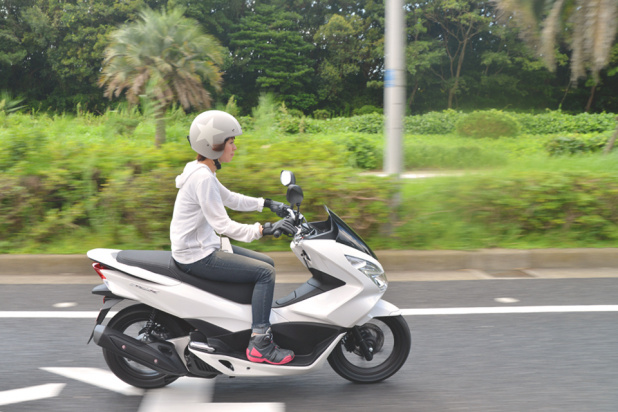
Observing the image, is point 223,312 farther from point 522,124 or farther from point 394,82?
point 522,124

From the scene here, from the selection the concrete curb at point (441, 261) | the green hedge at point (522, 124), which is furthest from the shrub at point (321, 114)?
the concrete curb at point (441, 261)

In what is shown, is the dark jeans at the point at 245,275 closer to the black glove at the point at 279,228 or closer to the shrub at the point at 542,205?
the black glove at the point at 279,228

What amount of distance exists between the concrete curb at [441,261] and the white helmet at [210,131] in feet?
10.6

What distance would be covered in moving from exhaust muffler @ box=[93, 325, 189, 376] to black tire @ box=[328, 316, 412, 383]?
96 cm

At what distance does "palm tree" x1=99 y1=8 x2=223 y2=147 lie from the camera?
66.4 ft

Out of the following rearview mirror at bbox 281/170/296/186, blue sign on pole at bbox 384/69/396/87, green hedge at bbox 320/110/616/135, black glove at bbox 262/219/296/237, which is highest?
blue sign on pole at bbox 384/69/396/87

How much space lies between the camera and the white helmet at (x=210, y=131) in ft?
11.1

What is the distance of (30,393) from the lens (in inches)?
141

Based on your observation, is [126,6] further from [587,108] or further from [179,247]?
[179,247]

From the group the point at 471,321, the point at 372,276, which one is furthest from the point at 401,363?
the point at 471,321

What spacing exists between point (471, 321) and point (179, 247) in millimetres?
2689

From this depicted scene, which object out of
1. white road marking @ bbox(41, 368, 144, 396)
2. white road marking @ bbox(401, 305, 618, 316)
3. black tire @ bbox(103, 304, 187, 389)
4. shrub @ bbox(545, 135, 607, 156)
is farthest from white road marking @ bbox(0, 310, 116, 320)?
shrub @ bbox(545, 135, 607, 156)

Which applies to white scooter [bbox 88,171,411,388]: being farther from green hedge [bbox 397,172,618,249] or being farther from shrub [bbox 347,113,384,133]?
shrub [bbox 347,113,384,133]

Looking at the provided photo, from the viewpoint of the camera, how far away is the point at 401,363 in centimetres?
376
